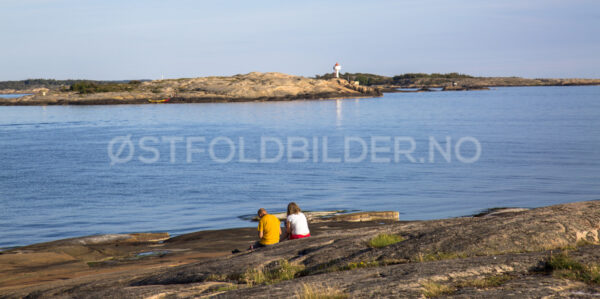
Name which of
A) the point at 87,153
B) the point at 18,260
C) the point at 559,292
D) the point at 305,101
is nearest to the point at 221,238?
the point at 18,260

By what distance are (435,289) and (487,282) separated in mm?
855

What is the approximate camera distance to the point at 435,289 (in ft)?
26.2

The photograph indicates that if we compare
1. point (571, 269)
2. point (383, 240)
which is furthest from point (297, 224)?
point (571, 269)

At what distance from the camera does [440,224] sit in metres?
13.3

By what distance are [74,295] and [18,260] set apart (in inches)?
347

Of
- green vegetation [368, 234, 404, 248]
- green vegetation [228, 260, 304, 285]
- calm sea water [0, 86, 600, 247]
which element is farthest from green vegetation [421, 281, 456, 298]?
calm sea water [0, 86, 600, 247]

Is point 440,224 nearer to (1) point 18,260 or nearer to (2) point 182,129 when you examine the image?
(1) point 18,260

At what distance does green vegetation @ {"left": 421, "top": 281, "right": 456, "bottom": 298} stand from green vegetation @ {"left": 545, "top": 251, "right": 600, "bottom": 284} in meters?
Result: 1.54

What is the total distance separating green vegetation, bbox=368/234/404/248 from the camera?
1148cm

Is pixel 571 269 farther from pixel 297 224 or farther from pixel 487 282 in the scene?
pixel 297 224

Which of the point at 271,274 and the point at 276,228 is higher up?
the point at 271,274

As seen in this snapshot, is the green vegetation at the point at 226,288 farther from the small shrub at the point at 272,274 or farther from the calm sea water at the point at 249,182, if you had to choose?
the calm sea water at the point at 249,182

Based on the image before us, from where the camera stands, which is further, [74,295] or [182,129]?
[182,129]

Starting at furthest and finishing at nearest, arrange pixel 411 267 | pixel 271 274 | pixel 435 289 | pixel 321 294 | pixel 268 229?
pixel 268 229
pixel 271 274
pixel 411 267
pixel 435 289
pixel 321 294
